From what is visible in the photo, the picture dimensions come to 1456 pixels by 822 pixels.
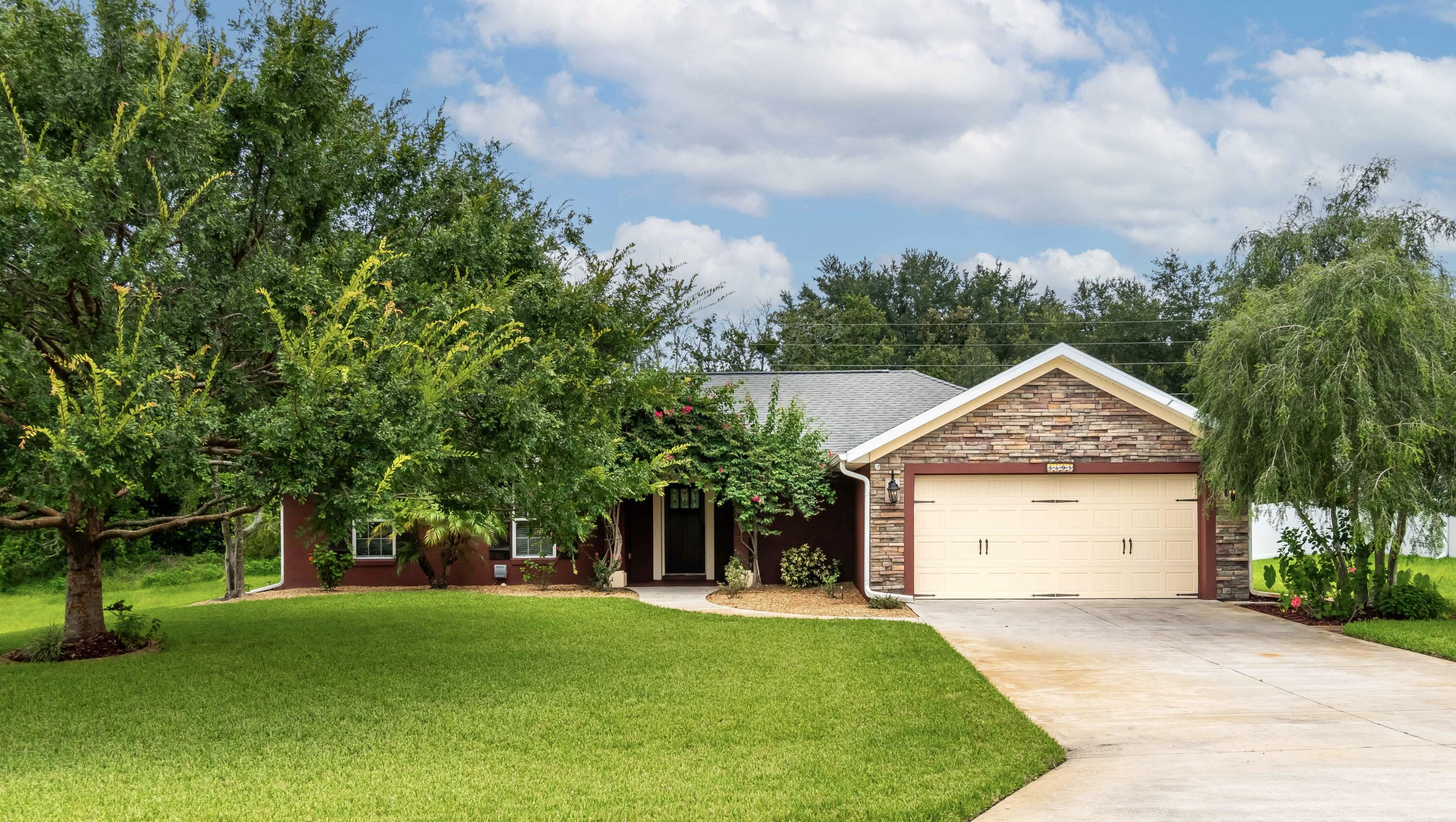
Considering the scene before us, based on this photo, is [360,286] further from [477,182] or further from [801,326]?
[801,326]

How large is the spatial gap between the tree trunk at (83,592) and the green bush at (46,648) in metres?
0.11

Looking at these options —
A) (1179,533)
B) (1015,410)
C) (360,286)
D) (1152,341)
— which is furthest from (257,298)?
(1152,341)

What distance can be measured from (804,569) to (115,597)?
14.1 meters

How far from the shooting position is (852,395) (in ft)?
66.6

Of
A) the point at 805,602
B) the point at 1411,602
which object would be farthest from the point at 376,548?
the point at 1411,602

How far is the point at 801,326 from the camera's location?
47.9m

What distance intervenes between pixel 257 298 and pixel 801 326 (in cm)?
4018

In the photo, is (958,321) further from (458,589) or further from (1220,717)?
(1220,717)

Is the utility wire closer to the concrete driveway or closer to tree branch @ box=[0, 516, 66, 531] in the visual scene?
the concrete driveway

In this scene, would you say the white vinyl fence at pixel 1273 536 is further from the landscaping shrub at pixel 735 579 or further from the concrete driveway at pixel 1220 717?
the landscaping shrub at pixel 735 579

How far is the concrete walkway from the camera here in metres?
13.8

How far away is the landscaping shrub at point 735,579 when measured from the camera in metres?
16.7

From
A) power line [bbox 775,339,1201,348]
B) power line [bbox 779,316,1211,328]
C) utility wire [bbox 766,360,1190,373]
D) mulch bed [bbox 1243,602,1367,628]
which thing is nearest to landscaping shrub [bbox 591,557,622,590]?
mulch bed [bbox 1243,602,1367,628]

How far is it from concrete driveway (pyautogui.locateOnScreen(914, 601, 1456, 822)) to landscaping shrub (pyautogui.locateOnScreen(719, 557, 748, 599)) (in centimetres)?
428
